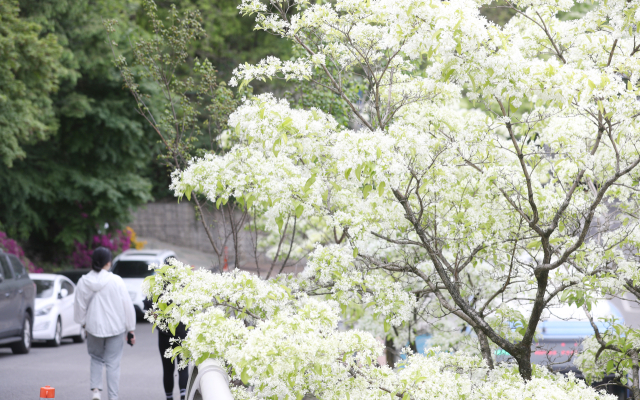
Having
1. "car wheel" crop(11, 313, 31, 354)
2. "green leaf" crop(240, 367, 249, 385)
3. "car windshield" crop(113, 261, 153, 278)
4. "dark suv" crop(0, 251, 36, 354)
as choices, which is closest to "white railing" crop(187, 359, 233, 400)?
"green leaf" crop(240, 367, 249, 385)

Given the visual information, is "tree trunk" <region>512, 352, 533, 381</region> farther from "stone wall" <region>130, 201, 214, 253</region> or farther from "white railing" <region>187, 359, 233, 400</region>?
"stone wall" <region>130, 201, 214, 253</region>

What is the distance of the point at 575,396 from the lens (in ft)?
14.7

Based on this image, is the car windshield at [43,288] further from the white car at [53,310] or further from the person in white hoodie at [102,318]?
the person in white hoodie at [102,318]

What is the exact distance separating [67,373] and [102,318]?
421 cm

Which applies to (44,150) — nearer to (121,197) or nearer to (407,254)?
(121,197)

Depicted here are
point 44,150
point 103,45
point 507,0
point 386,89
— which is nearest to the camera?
point 507,0

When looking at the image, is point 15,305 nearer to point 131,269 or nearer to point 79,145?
point 131,269

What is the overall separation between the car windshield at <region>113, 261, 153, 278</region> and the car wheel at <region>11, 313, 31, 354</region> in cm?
703

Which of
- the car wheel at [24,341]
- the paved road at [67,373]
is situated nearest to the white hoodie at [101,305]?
the paved road at [67,373]

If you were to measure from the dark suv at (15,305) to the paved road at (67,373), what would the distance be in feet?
1.11

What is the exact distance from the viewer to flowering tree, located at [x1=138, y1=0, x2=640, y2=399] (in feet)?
13.6

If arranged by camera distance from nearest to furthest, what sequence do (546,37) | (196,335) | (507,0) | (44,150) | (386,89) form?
(196,335), (507,0), (546,37), (386,89), (44,150)

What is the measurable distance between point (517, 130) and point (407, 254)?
1.79 m

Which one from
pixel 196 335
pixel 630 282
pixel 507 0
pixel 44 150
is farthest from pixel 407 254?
pixel 44 150
